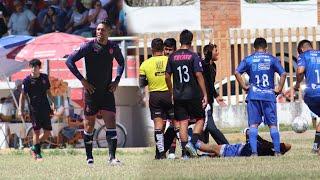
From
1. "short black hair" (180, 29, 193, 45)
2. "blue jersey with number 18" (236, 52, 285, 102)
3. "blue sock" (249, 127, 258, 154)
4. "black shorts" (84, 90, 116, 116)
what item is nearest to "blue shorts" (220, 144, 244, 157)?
"blue sock" (249, 127, 258, 154)

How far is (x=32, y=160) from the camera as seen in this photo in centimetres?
1561

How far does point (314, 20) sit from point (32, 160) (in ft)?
67.0

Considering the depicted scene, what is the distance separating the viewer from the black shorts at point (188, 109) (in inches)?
547

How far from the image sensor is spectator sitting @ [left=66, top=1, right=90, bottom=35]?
12908mm

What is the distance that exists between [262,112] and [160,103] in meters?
1.45

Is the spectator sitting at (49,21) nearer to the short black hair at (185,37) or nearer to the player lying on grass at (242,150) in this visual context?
the short black hair at (185,37)

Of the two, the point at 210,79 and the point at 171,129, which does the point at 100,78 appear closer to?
the point at 171,129

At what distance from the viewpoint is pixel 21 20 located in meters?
13.9

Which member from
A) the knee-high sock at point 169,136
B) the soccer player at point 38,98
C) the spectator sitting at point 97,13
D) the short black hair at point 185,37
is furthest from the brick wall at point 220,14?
the spectator sitting at point 97,13

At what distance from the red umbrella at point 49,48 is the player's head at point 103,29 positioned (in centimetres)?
565

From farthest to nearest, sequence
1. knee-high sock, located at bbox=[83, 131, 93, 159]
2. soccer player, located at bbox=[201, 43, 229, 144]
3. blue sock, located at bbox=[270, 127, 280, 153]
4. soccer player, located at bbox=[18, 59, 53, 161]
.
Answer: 1. soccer player, located at bbox=[18, 59, 53, 161]
2. soccer player, located at bbox=[201, 43, 229, 144]
3. blue sock, located at bbox=[270, 127, 280, 153]
4. knee-high sock, located at bbox=[83, 131, 93, 159]

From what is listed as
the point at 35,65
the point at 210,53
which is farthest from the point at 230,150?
the point at 35,65

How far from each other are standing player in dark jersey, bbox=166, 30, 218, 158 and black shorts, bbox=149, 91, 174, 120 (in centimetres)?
34

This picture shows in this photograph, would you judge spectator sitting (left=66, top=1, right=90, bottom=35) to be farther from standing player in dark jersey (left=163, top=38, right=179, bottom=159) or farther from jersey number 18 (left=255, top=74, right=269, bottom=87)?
jersey number 18 (left=255, top=74, right=269, bottom=87)
